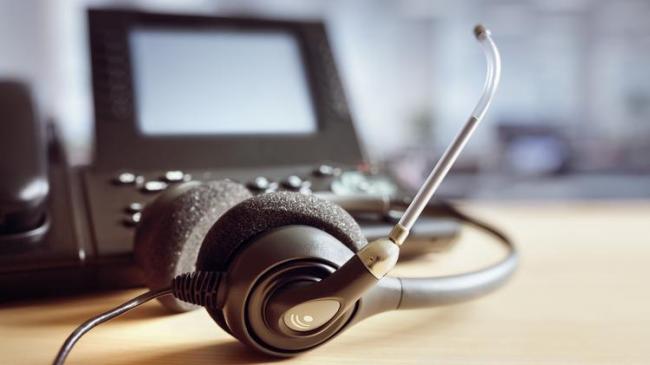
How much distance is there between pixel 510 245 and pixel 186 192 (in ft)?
0.73

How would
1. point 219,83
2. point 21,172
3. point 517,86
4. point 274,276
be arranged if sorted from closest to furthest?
point 274,276 < point 21,172 < point 219,83 < point 517,86

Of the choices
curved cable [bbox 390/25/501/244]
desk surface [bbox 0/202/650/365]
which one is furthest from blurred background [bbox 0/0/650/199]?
curved cable [bbox 390/25/501/244]

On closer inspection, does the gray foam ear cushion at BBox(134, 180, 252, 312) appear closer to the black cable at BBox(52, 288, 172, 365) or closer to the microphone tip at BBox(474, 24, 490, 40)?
the black cable at BBox(52, 288, 172, 365)

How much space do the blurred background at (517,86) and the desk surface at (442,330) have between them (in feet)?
3.04

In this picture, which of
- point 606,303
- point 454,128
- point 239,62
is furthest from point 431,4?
point 606,303

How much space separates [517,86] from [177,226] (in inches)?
50.6

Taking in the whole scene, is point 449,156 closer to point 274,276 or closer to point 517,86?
point 274,276

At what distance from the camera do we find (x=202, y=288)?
0.24 metres

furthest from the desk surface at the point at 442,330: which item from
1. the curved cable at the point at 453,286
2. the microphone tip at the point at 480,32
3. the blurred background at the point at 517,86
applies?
the blurred background at the point at 517,86

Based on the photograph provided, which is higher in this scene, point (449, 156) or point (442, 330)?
point (449, 156)

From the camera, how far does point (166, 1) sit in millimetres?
1253

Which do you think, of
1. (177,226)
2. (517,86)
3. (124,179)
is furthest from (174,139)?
(517,86)

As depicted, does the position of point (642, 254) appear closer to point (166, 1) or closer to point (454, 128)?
point (454, 128)

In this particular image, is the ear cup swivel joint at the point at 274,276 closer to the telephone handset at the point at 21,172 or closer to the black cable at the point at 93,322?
the black cable at the point at 93,322
